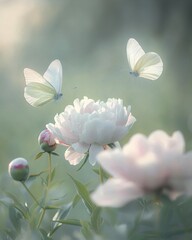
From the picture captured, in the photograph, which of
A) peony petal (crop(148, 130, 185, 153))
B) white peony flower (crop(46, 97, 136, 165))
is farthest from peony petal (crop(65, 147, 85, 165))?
peony petal (crop(148, 130, 185, 153))

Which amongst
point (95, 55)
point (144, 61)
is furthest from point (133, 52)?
point (95, 55)

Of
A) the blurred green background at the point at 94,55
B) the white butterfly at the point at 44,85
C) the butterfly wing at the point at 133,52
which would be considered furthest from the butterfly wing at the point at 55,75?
the blurred green background at the point at 94,55

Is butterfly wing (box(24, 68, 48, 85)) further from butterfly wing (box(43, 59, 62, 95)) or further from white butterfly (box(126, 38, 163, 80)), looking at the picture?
white butterfly (box(126, 38, 163, 80))

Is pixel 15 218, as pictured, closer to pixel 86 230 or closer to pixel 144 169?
pixel 86 230

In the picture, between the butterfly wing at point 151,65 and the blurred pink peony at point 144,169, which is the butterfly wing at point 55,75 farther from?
the blurred pink peony at point 144,169

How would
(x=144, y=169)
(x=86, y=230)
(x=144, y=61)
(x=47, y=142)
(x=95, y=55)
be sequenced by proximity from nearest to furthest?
(x=144, y=169) < (x=86, y=230) < (x=47, y=142) < (x=144, y=61) < (x=95, y=55)

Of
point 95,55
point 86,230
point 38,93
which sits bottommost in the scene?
point 95,55

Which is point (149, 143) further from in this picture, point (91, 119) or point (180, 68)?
point (180, 68)
